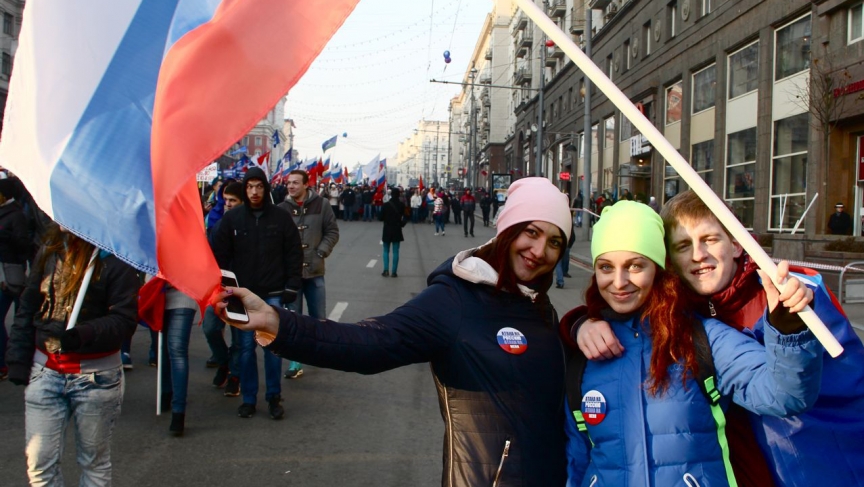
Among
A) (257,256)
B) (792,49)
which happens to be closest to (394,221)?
(257,256)

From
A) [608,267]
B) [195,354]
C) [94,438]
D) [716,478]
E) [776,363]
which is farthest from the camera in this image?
[195,354]

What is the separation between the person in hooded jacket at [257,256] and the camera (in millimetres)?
6324

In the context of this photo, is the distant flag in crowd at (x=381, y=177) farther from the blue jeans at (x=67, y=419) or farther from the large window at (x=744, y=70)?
the blue jeans at (x=67, y=419)

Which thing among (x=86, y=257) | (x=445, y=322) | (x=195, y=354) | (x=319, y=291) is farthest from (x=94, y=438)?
(x=195, y=354)

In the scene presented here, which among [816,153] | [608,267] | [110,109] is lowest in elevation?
[608,267]

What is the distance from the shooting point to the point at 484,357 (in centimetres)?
236

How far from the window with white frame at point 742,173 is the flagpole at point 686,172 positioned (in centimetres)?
2389

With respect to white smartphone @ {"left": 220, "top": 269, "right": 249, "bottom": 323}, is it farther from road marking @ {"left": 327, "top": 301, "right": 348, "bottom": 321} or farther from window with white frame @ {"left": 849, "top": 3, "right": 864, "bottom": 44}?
window with white frame @ {"left": 849, "top": 3, "right": 864, "bottom": 44}

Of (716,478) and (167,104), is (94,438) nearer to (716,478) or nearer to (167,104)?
(167,104)

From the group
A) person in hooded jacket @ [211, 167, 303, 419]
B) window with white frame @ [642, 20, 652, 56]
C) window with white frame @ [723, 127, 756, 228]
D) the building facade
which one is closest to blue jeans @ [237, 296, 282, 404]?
person in hooded jacket @ [211, 167, 303, 419]

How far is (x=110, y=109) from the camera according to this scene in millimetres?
2570

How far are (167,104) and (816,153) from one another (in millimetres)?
20476

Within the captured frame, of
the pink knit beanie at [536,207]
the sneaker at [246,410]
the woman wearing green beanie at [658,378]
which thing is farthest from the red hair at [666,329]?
the sneaker at [246,410]

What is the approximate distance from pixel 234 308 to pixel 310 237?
5849 millimetres
